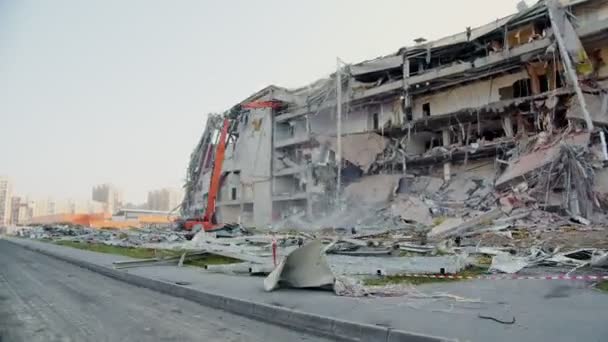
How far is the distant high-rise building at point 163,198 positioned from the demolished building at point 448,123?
7718 cm

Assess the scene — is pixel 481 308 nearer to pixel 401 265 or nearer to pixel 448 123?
pixel 401 265

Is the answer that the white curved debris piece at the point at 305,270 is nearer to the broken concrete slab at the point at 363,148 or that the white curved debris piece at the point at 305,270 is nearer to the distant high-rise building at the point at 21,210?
the broken concrete slab at the point at 363,148

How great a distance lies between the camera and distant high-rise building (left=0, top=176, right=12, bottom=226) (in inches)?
3441

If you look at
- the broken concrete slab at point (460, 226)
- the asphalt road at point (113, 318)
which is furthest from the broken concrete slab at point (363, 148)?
the asphalt road at point (113, 318)

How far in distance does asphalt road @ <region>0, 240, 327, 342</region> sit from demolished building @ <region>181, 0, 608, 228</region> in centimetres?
1664

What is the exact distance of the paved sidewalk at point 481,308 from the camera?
4358 mm

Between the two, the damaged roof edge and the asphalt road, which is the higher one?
the damaged roof edge

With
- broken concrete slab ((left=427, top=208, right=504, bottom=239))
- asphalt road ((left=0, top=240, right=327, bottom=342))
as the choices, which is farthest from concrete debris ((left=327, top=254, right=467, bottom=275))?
broken concrete slab ((left=427, top=208, right=504, bottom=239))

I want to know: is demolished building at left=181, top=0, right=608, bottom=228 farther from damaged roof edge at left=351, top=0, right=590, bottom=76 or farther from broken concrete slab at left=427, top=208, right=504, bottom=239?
broken concrete slab at left=427, top=208, right=504, bottom=239

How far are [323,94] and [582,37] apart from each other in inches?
709

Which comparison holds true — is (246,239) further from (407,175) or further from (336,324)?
(407,175)

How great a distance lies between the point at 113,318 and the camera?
6000 mm

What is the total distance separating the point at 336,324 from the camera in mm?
5113

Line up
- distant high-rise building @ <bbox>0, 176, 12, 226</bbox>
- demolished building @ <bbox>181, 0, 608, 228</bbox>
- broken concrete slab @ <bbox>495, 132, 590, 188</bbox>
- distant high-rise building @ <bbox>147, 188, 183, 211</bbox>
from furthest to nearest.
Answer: distant high-rise building @ <bbox>147, 188, 183, 211</bbox> → distant high-rise building @ <bbox>0, 176, 12, 226</bbox> → demolished building @ <bbox>181, 0, 608, 228</bbox> → broken concrete slab @ <bbox>495, 132, 590, 188</bbox>
